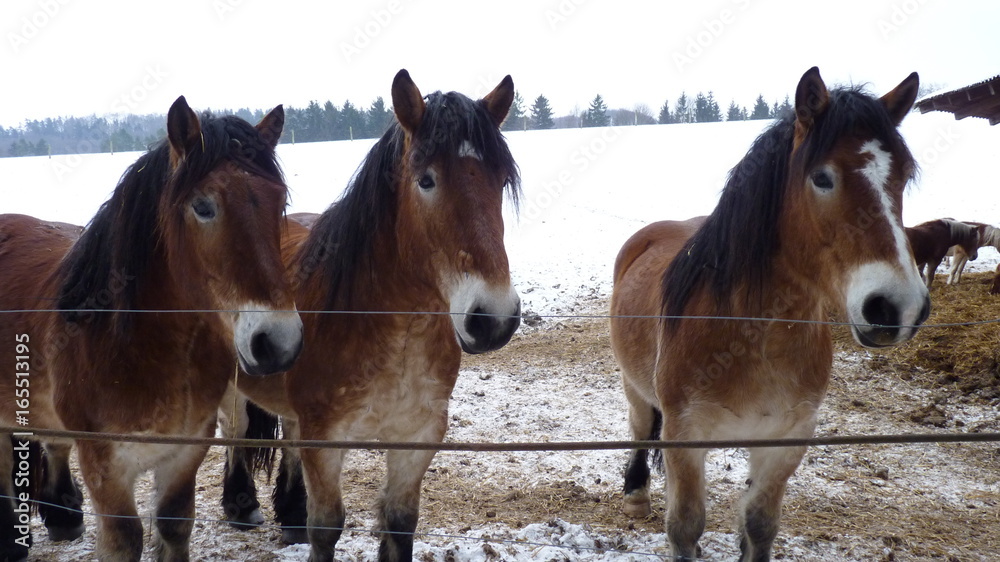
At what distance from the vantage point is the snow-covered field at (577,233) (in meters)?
3.64

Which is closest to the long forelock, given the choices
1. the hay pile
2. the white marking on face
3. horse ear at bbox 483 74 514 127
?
horse ear at bbox 483 74 514 127

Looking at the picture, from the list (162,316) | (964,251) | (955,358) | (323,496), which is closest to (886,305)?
(323,496)

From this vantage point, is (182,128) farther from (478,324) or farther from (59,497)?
(59,497)

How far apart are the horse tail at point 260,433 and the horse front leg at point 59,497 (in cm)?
99

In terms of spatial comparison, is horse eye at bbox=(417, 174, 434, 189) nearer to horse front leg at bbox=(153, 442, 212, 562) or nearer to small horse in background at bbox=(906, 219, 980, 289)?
horse front leg at bbox=(153, 442, 212, 562)

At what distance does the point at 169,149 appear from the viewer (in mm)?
2467

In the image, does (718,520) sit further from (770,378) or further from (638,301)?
(770,378)

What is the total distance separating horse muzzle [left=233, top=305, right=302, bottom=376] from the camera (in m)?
2.12

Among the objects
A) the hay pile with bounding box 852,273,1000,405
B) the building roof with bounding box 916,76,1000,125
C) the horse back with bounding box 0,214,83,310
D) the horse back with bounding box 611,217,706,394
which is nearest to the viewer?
the horse back with bounding box 0,214,83,310

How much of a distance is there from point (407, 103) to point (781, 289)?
1.71 m

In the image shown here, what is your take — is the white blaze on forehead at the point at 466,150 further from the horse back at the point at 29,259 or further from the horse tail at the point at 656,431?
the horse tail at the point at 656,431

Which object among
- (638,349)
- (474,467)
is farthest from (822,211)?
(474,467)

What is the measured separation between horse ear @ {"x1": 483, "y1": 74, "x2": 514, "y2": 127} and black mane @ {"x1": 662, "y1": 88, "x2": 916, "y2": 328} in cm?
106

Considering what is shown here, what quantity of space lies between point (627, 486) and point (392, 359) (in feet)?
7.20
